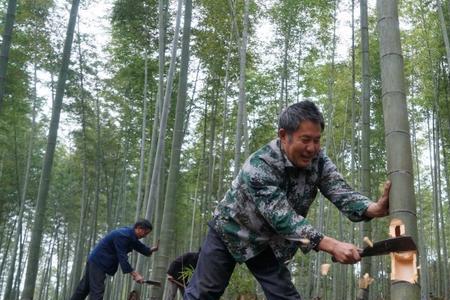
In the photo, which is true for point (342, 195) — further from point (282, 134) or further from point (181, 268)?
point (181, 268)

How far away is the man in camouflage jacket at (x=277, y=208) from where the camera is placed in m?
1.78

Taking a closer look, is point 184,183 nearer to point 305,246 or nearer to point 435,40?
point 435,40

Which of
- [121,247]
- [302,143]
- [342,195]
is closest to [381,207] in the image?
[342,195]

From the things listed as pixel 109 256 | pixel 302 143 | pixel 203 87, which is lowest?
pixel 109 256

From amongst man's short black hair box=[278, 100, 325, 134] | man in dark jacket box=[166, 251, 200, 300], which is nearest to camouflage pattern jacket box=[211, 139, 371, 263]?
man's short black hair box=[278, 100, 325, 134]

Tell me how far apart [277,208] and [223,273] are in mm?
482

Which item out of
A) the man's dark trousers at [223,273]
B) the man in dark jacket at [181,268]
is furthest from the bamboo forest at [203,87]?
the man's dark trousers at [223,273]

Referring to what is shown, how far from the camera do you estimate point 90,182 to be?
57.7 ft

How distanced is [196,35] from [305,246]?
9.88 meters

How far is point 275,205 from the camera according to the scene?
5.79 feet

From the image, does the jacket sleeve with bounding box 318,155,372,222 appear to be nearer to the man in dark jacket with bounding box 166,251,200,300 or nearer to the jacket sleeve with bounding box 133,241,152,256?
the jacket sleeve with bounding box 133,241,152,256

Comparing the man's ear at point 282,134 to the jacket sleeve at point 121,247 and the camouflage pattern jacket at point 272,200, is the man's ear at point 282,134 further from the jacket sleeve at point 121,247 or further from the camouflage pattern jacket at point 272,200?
the jacket sleeve at point 121,247

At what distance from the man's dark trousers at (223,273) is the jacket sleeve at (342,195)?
0.37 m

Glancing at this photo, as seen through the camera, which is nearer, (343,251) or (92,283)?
(343,251)
